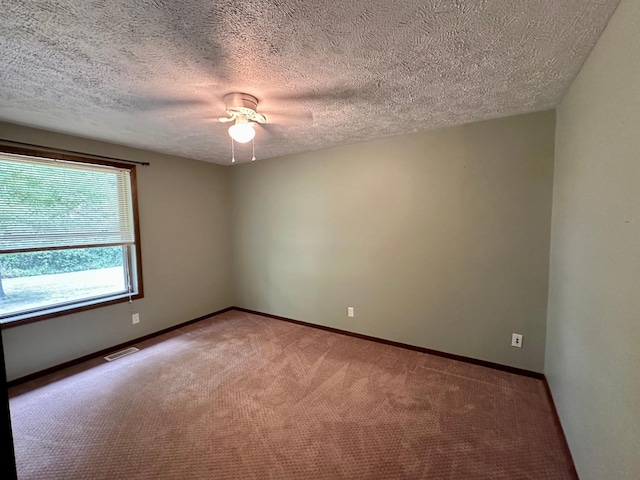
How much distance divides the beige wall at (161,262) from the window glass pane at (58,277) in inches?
8.3

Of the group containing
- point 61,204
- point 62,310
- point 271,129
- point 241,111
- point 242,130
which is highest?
point 271,129

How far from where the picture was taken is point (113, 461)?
1653mm

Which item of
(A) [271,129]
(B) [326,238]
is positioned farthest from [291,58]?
(B) [326,238]

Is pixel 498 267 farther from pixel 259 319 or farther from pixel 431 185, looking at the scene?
pixel 259 319

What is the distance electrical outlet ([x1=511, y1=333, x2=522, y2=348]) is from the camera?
2486 millimetres

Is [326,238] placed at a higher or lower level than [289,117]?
lower

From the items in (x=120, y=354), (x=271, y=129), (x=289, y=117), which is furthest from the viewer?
(x=120, y=354)

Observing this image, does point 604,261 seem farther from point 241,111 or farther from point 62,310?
point 62,310

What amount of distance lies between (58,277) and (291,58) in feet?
10.1

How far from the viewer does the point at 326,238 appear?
11.5 ft

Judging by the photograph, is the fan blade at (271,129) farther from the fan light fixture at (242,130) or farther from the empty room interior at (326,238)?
the fan light fixture at (242,130)

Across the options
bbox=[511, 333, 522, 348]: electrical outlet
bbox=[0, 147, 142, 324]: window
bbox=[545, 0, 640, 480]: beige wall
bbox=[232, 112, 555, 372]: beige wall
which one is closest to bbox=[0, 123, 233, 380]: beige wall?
bbox=[0, 147, 142, 324]: window

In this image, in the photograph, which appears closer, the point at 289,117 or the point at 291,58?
the point at 291,58

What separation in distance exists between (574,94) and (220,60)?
7.07 ft
